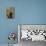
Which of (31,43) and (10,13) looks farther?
(10,13)

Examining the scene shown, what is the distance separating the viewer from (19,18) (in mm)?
3871

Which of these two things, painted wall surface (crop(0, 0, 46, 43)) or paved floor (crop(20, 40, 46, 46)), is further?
painted wall surface (crop(0, 0, 46, 43))

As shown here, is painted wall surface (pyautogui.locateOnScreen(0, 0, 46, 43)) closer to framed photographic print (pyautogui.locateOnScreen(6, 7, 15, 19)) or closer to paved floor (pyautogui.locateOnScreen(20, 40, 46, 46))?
framed photographic print (pyautogui.locateOnScreen(6, 7, 15, 19))

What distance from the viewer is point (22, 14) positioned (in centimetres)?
388

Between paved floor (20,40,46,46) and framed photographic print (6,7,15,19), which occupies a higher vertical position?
framed photographic print (6,7,15,19)

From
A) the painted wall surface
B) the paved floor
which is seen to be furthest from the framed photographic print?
the paved floor

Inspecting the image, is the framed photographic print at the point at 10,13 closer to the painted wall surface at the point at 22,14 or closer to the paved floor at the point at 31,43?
the painted wall surface at the point at 22,14

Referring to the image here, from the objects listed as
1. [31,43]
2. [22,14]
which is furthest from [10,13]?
[31,43]

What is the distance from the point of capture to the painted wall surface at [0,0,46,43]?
12.6 ft

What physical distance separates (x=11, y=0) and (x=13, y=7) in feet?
0.68

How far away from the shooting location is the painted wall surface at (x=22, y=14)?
12.6 feet

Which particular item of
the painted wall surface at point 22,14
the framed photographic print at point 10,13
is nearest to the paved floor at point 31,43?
the painted wall surface at point 22,14

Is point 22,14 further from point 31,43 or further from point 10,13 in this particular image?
point 31,43

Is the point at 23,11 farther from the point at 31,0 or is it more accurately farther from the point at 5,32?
the point at 5,32
